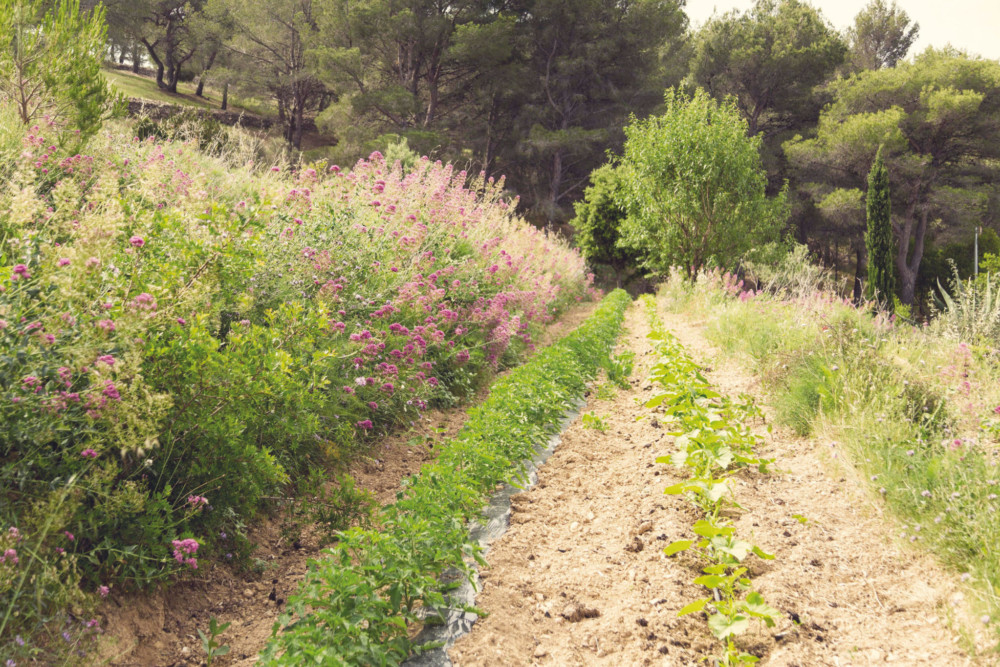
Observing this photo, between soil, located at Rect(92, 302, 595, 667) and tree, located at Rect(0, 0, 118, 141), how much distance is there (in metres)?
5.21

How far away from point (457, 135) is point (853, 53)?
79.0ft

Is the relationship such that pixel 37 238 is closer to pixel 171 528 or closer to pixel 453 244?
pixel 171 528

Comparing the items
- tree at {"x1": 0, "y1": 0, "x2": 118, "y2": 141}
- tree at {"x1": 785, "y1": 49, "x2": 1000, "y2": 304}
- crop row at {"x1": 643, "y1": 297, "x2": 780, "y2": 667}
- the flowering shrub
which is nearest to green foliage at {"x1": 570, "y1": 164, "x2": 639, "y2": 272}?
tree at {"x1": 785, "y1": 49, "x2": 1000, "y2": 304}

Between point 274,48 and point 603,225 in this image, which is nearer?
point 603,225

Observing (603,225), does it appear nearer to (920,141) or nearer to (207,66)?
(920,141)

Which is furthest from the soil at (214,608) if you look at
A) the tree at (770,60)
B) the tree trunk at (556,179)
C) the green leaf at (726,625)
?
the tree at (770,60)

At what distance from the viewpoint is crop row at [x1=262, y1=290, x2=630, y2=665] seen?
2.00 metres

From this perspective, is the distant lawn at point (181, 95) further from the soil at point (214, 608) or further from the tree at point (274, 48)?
Result: the soil at point (214, 608)

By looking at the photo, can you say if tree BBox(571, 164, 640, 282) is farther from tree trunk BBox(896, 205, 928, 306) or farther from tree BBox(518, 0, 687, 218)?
tree trunk BBox(896, 205, 928, 306)

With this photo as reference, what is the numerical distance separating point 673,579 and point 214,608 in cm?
212

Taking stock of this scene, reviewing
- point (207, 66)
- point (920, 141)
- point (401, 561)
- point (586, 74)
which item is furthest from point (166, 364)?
point (207, 66)

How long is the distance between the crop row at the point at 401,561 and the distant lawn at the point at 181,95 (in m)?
30.2

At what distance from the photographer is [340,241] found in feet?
15.8

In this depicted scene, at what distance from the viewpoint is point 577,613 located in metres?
2.58
